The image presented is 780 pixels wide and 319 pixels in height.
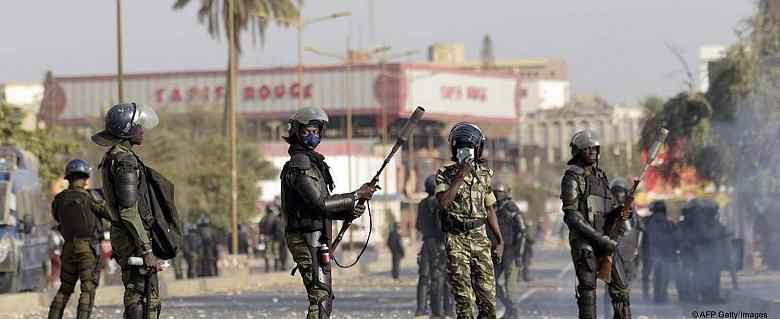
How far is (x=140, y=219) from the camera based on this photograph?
12.5 meters

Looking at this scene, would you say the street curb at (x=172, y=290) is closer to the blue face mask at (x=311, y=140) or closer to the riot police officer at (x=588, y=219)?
the riot police officer at (x=588, y=219)

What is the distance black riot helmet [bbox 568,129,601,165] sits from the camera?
14438 mm

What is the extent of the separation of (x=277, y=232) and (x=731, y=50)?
37.2 feet

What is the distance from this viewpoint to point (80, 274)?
55.2 ft

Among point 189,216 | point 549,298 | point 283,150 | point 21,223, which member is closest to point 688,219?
point 549,298

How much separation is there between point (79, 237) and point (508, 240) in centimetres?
599

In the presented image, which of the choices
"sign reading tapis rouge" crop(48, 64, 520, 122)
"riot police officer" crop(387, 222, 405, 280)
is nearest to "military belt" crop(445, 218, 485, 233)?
"riot police officer" crop(387, 222, 405, 280)

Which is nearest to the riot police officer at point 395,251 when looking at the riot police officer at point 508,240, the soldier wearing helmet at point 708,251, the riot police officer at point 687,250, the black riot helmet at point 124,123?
the riot police officer at point 687,250

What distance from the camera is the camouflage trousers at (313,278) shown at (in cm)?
1284

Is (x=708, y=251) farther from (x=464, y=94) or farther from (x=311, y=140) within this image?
(x=464, y=94)

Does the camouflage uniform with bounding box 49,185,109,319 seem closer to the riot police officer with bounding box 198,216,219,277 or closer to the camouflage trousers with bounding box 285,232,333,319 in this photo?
the camouflage trousers with bounding box 285,232,333,319

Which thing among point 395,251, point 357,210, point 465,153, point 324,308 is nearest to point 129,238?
point 324,308

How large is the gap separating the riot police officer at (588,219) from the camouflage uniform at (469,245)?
815 mm

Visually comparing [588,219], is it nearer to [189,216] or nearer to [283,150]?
[189,216]
